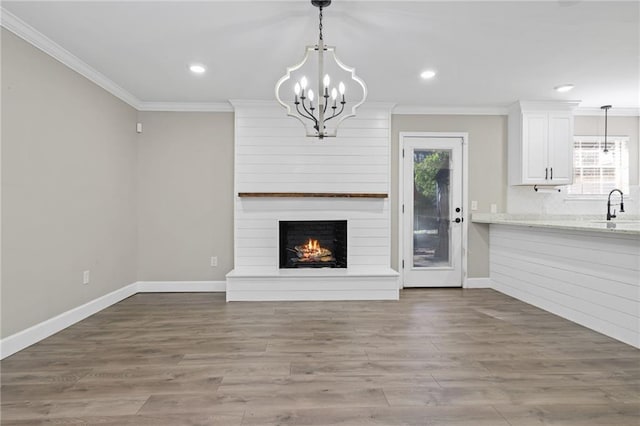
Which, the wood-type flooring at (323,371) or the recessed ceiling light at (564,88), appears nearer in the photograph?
the wood-type flooring at (323,371)

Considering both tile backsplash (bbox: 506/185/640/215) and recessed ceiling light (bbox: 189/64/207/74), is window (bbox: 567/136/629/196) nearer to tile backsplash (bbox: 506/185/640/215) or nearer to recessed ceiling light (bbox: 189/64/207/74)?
tile backsplash (bbox: 506/185/640/215)

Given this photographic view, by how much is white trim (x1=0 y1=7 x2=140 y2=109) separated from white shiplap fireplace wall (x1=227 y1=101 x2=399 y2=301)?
1.40 m

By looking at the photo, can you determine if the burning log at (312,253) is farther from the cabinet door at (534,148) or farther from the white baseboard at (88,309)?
the cabinet door at (534,148)

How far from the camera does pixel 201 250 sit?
4570 mm

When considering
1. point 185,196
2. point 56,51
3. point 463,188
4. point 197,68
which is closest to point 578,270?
point 463,188

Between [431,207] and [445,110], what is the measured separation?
134 cm

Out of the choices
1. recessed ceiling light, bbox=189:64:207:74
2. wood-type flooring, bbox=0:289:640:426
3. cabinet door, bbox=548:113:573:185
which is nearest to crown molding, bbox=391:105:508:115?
cabinet door, bbox=548:113:573:185

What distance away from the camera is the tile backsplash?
479 centimetres

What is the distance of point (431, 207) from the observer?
189 inches

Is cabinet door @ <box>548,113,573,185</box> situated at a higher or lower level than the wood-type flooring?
higher

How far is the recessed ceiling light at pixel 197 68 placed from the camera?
3328mm

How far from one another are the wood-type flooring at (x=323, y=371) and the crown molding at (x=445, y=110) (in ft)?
8.80

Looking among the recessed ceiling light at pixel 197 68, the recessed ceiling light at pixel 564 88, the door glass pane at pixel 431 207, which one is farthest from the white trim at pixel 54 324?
the recessed ceiling light at pixel 564 88

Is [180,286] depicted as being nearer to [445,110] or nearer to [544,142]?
[445,110]
